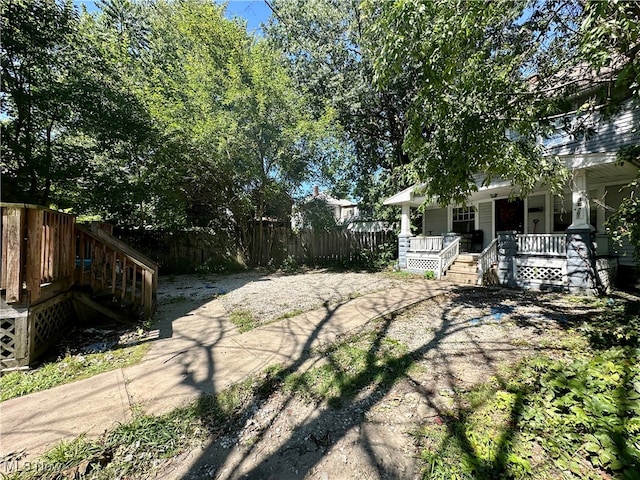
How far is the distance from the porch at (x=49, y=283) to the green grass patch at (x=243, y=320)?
132cm

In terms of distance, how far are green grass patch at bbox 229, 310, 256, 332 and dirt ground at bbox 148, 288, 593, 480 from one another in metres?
1.43

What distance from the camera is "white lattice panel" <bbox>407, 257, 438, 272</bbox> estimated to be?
27.9 feet

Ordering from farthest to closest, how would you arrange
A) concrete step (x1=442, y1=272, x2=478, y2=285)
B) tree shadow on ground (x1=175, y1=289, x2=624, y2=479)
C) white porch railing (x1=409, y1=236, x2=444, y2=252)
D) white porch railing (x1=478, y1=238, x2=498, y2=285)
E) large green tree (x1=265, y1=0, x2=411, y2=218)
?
large green tree (x1=265, y1=0, x2=411, y2=218) → white porch railing (x1=409, y1=236, x2=444, y2=252) → concrete step (x1=442, y1=272, x2=478, y2=285) → white porch railing (x1=478, y1=238, x2=498, y2=285) → tree shadow on ground (x1=175, y1=289, x2=624, y2=479)

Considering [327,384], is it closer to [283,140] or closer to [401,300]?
[401,300]

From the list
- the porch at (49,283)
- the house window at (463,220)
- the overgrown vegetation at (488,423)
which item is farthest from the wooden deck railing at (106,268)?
the house window at (463,220)

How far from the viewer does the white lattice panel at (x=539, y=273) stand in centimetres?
629

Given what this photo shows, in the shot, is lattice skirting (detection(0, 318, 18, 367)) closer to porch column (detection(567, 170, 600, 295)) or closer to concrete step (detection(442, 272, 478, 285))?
concrete step (detection(442, 272, 478, 285))

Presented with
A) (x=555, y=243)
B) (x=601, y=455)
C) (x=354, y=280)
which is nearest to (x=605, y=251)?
(x=555, y=243)

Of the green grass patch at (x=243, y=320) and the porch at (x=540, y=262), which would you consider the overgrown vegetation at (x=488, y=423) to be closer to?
the green grass patch at (x=243, y=320)

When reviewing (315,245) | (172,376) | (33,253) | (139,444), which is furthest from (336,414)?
(315,245)

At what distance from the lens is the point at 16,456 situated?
5.65ft

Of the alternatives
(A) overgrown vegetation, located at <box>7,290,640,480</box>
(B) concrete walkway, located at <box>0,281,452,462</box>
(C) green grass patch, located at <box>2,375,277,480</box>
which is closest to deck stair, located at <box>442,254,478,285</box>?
(B) concrete walkway, located at <box>0,281,452,462</box>

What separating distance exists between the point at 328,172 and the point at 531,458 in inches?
356

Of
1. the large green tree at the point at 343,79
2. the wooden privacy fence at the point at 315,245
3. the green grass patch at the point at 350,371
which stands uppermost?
the large green tree at the point at 343,79
